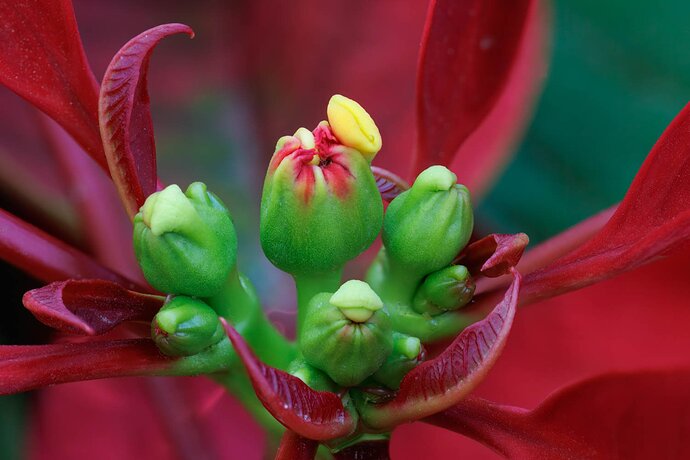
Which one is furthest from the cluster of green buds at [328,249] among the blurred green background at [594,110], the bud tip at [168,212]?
the blurred green background at [594,110]

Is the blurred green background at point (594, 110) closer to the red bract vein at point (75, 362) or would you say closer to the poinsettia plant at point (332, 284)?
the poinsettia plant at point (332, 284)

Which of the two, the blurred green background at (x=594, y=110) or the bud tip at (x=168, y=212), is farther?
the blurred green background at (x=594, y=110)

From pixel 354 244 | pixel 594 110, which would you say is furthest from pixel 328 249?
pixel 594 110

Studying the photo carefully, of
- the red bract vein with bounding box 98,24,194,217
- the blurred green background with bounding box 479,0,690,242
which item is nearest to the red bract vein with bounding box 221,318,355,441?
the red bract vein with bounding box 98,24,194,217

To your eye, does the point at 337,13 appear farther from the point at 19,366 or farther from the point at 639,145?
the point at 19,366

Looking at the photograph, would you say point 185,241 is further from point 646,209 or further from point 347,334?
point 646,209

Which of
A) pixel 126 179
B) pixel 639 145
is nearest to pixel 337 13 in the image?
pixel 639 145

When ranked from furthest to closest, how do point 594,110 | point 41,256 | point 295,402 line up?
1. point 594,110
2. point 41,256
3. point 295,402
